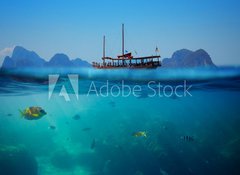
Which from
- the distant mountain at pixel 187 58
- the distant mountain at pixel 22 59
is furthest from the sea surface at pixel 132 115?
the distant mountain at pixel 187 58

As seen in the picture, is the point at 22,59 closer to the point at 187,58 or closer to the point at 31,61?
the point at 31,61

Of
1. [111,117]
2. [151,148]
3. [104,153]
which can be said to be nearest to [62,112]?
[111,117]

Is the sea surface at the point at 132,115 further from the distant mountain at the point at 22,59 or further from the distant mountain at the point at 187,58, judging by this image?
the distant mountain at the point at 187,58

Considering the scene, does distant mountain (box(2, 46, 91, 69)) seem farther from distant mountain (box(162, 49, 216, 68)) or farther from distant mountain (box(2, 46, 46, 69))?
distant mountain (box(162, 49, 216, 68))

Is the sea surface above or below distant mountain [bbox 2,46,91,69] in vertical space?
below

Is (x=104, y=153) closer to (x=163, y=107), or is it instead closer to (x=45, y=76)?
(x=45, y=76)

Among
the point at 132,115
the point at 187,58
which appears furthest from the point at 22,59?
the point at 132,115

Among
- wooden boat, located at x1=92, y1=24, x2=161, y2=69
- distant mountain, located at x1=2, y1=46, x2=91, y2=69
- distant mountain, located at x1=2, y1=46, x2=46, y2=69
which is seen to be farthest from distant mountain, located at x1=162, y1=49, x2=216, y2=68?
distant mountain, located at x1=2, y1=46, x2=46, y2=69
